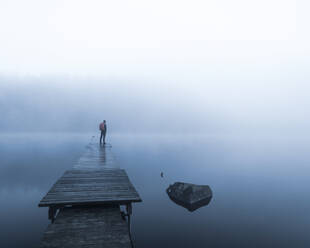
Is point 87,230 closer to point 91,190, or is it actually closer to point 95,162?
point 91,190

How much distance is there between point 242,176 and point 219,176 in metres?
5.40

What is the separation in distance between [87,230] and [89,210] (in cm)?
217

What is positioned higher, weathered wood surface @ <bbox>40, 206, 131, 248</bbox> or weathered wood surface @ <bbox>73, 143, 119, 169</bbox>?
weathered wood surface @ <bbox>73, 143, 119, 169</bbox>

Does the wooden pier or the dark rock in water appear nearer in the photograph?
the wooden pier

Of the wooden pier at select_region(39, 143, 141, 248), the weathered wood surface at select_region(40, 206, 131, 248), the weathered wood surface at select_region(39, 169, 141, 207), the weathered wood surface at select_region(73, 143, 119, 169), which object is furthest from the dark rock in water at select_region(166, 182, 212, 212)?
the weathered wood surface at select_region(40, 206, 131, 248)

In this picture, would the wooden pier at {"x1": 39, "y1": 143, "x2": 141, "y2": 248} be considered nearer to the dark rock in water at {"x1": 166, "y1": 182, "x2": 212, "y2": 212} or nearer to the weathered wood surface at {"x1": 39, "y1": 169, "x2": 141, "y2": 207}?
the weathered wood surface at {"x1": 39, "y1": 169, "x2": 141, "y2": 207}

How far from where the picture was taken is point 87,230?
740 centimetres

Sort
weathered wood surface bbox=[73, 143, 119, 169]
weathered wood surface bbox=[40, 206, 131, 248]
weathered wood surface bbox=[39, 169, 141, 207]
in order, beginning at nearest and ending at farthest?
1. weathered wood surface bbox=[40, 206, 131, 248]
2. weathered wood surface bbox=[39, 169, 141, 207]
3. weathered wood surface bbox=[73, 143, 119, 169]

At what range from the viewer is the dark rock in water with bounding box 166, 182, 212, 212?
2380cm

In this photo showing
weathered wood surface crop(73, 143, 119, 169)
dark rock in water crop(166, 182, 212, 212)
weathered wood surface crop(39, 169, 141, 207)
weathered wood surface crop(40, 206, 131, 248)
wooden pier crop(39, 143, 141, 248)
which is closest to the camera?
weathered wood surface crop(40, 206, 131, 248)

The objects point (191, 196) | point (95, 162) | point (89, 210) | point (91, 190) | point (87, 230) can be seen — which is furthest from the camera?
point (191, 196)

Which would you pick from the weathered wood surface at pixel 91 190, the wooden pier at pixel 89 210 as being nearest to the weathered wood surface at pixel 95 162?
the weathered wood surface at pixel 91 190

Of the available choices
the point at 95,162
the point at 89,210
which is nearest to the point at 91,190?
the point at 89,210

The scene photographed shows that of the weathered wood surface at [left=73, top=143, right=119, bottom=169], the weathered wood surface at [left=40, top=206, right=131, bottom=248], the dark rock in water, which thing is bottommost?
the dark rock in water
